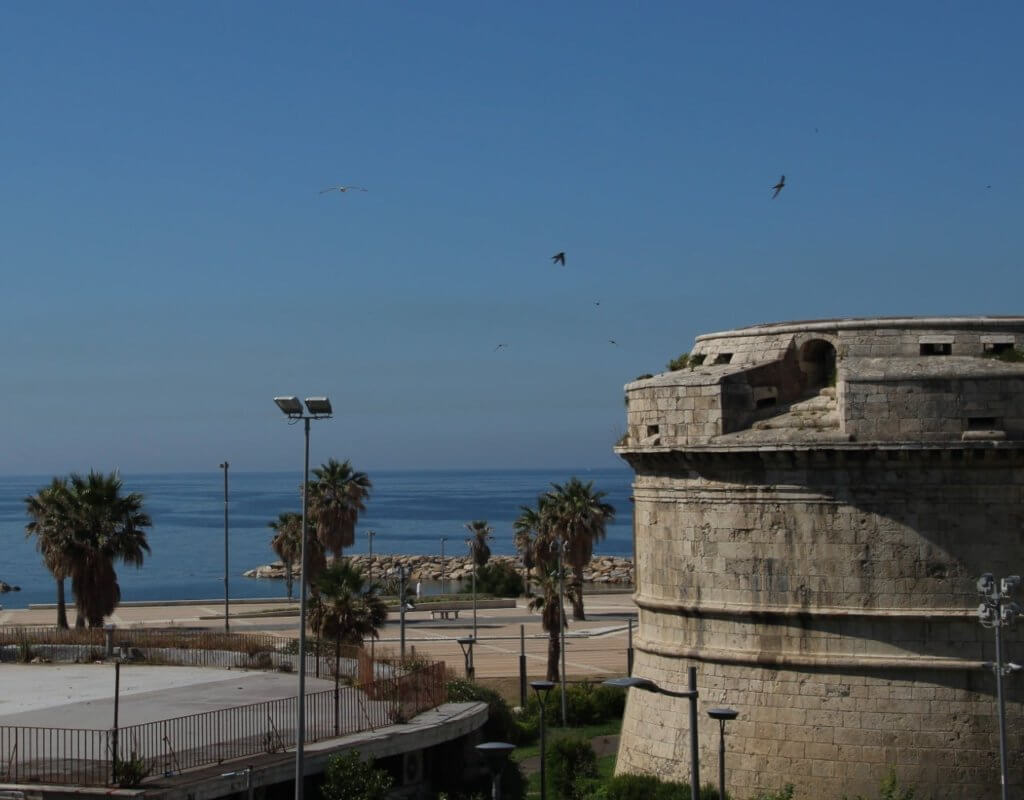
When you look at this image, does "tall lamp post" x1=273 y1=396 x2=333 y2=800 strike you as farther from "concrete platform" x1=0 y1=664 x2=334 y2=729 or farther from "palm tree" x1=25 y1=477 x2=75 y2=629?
"palm tree" x1=25 y1=477 x2=75 y2=629

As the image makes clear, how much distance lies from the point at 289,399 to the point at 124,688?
9.87 metres

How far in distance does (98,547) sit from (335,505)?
17.3 meters

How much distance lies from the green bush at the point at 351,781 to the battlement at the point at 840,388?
7823 millimetres

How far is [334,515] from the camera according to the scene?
196ft

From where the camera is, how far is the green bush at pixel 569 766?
27.8 metres

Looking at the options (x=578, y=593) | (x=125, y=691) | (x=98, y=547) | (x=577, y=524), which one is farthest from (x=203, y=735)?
(x=577, y=524)

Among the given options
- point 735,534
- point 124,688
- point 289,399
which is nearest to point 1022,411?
point 735,534

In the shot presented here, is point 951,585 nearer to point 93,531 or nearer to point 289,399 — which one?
point 289,399

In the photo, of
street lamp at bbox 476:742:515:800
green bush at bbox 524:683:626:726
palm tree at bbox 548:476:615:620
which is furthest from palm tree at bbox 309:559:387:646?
palm tree at bbox 548:476:615:620

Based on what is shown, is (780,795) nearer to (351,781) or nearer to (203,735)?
(351,781)

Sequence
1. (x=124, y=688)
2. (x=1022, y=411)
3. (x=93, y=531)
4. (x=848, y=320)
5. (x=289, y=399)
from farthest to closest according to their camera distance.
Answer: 1. (x=93, y=531)
2. (x=124, y=688)
3. (x=848, y=320)
4. (x=1022, y=411)
5. (x=289, y=399)

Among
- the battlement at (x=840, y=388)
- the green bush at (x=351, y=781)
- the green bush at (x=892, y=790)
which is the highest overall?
the battlement at (x=840, y=388)

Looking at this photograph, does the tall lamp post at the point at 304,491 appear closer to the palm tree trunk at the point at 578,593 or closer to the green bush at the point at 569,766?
the green bush at the point at 569,766

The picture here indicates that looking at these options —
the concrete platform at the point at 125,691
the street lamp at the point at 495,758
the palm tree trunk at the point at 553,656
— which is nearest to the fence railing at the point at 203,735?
the concrete platform at the point at 125,691
